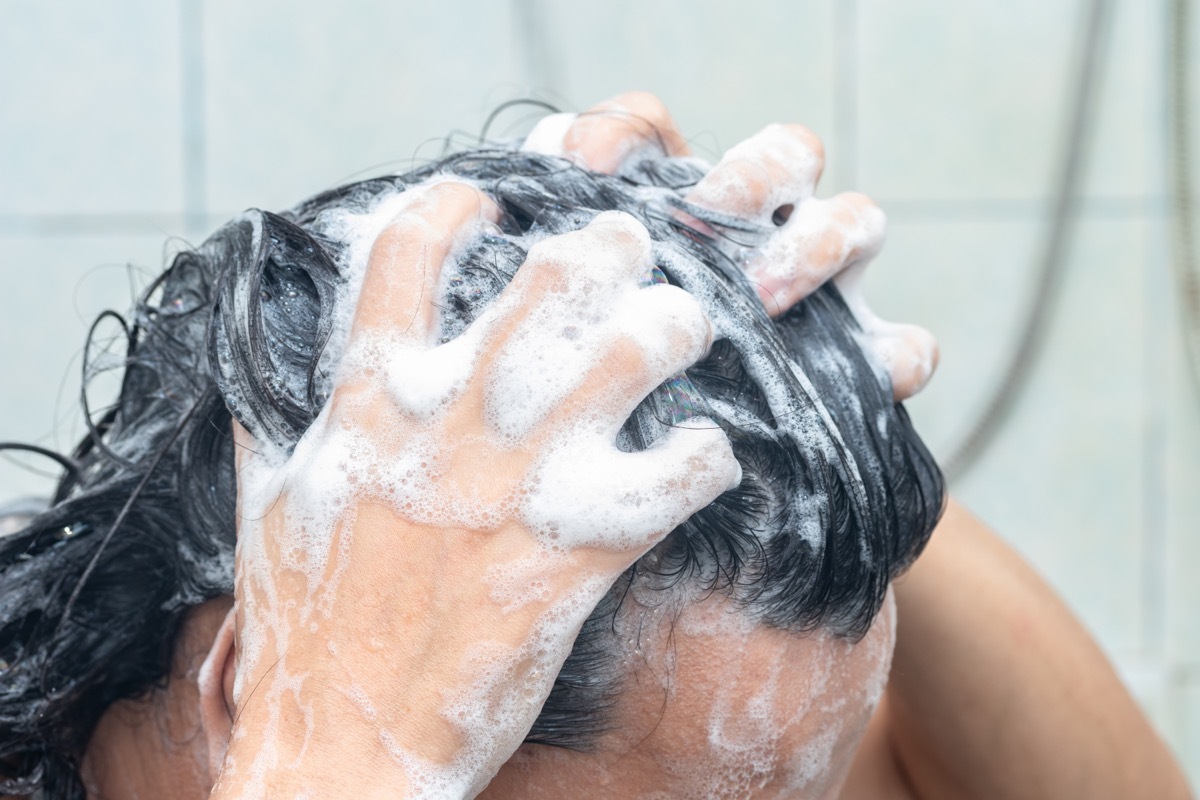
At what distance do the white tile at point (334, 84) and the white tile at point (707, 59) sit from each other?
82 millimetres

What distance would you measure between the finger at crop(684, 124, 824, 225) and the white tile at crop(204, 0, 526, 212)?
73cm

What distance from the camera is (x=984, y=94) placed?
133 centimetres

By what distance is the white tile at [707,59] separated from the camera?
1256mm

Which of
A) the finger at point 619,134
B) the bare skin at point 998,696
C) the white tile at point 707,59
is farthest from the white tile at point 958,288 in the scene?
the finger at point 619,134

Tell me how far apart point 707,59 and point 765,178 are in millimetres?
830

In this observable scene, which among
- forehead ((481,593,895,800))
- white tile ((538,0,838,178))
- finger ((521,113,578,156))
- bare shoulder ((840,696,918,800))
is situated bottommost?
bare shoulder ((840,696,918,800))

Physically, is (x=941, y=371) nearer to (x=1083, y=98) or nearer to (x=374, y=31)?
(x=1083, y=98)

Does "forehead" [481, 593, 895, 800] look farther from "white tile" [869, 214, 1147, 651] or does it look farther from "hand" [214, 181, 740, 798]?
"white tile" [869, 214, 1147, 651]

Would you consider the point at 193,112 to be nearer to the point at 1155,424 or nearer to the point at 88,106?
the point at 88,106

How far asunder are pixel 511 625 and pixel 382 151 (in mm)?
977

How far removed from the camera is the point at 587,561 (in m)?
0.39

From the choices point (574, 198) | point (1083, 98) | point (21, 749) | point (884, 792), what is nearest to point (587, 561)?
point (574, 198)

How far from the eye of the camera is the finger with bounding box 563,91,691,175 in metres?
0.56

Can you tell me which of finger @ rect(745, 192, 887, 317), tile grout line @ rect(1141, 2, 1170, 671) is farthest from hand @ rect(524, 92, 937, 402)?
tile grout line @ rect(1141, 2, 1170, 671)
